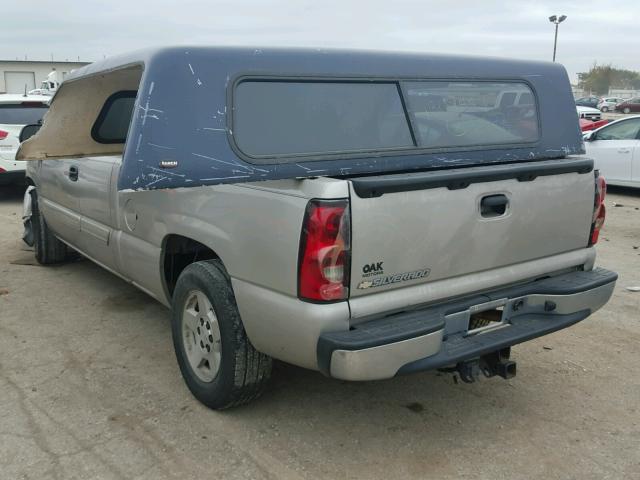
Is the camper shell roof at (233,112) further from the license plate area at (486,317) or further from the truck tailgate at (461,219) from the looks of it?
the license plate area at (486,317)

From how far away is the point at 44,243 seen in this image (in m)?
6.31

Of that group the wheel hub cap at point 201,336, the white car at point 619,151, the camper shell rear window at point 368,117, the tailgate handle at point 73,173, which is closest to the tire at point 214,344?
the wheel hub cap at point 201,336

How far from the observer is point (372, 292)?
2.78m

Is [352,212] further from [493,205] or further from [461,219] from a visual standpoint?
[493,205]

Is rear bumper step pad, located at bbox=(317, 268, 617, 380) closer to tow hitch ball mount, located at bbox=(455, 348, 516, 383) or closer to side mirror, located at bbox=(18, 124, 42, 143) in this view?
tow hitch ball mount, located at bbox=(455, 348, 516, 383)

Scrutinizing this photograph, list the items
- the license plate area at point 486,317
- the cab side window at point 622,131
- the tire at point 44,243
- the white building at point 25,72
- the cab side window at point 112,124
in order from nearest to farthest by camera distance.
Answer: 1. the license plate area at point 486,317
2. the cab side window at point 112,124
3. the tire at point 44,243
4. the cab side window at point 622,131
5. the white building at point 25,72

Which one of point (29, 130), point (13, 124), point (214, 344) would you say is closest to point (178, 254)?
point (214, 344)

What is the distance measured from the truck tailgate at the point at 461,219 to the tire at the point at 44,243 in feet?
14.9

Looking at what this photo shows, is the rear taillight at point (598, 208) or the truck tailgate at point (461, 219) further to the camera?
the rear taillight at point (598, 208)

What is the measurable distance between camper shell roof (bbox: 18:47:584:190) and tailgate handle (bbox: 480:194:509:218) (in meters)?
0.45

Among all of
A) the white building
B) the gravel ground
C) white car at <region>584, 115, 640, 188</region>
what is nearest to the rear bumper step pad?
the gravel ground

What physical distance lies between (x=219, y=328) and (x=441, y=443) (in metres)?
1.25

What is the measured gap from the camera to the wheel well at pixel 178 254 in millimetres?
3680

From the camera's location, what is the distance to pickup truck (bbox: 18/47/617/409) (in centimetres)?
270
